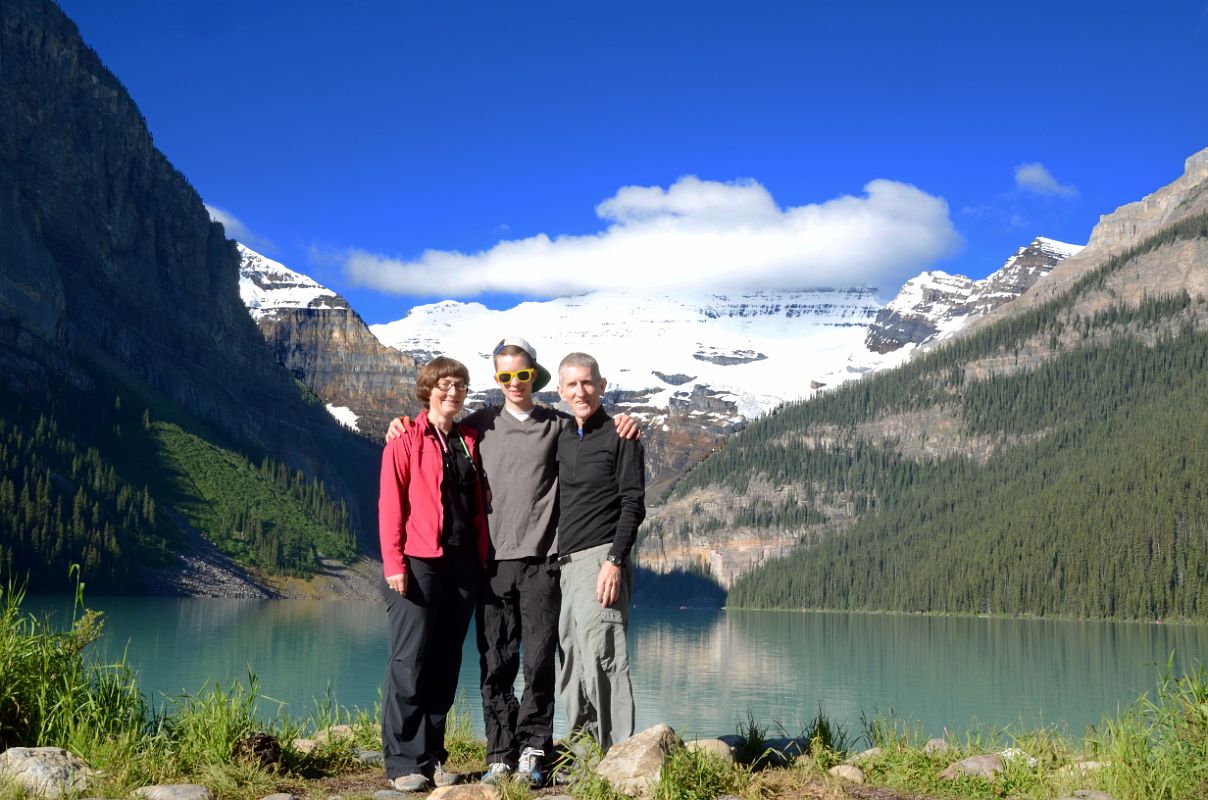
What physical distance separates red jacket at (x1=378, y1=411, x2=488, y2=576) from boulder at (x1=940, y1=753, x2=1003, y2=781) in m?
4.04

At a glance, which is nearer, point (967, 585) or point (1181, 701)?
point (1181, 701)

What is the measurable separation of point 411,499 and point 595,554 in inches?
55.7

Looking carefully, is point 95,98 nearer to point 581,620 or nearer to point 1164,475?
point 1164,475

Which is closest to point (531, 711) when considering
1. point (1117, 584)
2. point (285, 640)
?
point (285, 640)

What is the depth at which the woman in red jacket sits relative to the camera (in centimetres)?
841

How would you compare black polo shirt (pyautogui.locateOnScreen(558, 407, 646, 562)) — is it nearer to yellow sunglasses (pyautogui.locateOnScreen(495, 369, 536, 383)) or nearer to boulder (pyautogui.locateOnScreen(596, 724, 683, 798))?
yellow sunglasses (pyautogui.locateOnScreen(495, 369, 536, 383))

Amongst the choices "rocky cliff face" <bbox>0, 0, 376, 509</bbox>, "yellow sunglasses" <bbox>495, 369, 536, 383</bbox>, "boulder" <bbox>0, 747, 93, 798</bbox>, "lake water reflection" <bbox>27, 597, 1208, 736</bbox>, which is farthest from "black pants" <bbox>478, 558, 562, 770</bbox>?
"rocky cliff face" <bbox>0, 0, 376, 509</bbox>

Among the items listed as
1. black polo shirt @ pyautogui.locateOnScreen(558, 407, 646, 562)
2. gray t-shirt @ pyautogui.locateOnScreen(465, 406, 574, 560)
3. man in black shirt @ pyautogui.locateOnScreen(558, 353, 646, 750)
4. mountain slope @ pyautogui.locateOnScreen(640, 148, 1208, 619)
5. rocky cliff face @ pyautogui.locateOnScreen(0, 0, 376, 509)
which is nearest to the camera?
man in black shirt @ pyautogui.locateOnScreen(558, 353, 646, 750)

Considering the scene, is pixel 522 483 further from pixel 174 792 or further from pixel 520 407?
pixel 174 792

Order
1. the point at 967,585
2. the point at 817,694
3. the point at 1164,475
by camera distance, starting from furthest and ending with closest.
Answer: the point at 967,585
the point at 1164,475
the point at 817,694

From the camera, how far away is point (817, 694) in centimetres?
4594

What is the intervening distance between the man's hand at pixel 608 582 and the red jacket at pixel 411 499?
46.6 inches

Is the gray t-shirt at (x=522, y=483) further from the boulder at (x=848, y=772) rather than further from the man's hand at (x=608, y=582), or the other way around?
the boulder at (x=848, y=772)

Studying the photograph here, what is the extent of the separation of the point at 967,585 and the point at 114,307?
116m
